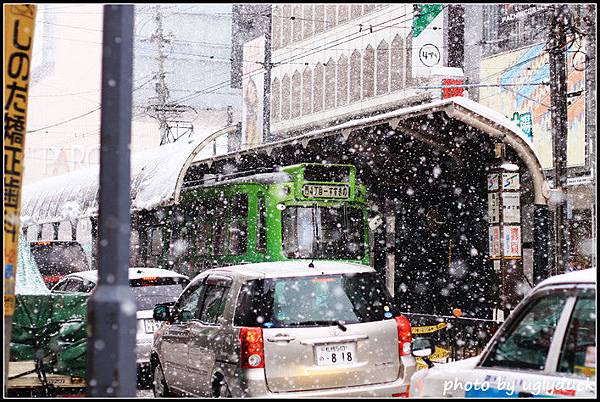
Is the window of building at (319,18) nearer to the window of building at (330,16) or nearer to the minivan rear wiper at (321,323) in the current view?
the window of building at (330,16)

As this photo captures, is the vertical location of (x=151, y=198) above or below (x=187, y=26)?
below

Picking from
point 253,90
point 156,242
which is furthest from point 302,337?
point 253,90

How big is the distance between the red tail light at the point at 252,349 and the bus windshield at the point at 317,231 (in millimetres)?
9764

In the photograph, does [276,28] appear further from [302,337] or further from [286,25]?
[302,337]

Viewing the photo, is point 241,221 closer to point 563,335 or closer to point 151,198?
point 151,198

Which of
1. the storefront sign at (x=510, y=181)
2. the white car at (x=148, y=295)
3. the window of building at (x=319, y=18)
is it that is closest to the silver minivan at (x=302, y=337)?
the white car at (x=148, y=295)

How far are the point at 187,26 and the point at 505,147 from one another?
48.7 metres

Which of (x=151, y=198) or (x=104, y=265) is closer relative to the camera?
(x=104, y=265)

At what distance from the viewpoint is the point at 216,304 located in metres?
8.97

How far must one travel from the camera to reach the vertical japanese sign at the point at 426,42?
3197cm

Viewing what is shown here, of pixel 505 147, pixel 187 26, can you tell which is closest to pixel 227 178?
pixel 505 147

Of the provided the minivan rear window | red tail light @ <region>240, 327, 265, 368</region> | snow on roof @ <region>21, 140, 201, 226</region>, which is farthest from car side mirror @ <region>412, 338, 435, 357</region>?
snow on roof @ <region>21, 140, 201, 226</region>

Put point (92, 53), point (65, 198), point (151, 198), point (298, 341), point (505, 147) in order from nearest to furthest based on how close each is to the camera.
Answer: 1. point (298, 341)
2. point (505, 147)
3. point (151, 198)
4. point (65, 198)
5. point (92, 53)

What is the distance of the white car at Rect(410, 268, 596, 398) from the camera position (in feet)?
15.4
